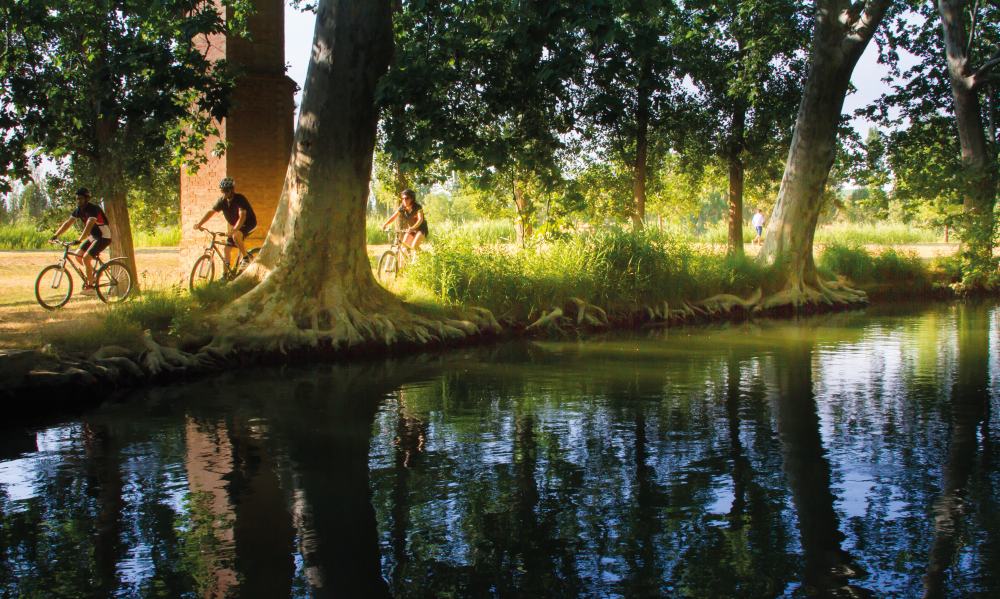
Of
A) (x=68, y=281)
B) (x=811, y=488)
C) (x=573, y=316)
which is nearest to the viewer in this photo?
(x=811, y=488)

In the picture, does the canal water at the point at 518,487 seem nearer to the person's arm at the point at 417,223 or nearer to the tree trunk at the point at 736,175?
the person's arm at the point at 417,223

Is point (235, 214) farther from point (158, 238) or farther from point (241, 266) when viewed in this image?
point (158, 238)

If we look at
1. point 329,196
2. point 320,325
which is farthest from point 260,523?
point 329,196

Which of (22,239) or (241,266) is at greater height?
(22,239)

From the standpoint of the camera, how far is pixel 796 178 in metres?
22.2

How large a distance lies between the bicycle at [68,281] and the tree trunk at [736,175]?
1640 centimetres

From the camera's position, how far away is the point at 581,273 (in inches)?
748

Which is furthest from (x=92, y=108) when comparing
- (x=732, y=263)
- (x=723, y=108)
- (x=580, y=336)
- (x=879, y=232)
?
(x=879, y=232)

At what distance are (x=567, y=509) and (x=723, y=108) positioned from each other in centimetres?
2259

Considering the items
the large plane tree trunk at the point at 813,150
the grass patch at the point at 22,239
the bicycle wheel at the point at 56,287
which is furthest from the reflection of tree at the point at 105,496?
the grass patch at the point at 22,239

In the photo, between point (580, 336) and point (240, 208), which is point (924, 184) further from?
point (240, 208)

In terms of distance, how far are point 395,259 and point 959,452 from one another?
12.9 meters

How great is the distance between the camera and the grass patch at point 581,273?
17391 mm

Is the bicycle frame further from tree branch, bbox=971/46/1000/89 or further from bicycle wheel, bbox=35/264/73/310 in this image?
tree branch, bbox=971/46/1000/89
